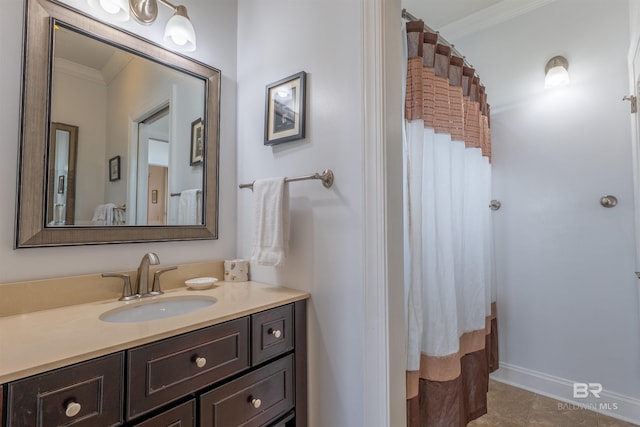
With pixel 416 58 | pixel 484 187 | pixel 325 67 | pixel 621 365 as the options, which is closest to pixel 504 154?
pixel 484 187

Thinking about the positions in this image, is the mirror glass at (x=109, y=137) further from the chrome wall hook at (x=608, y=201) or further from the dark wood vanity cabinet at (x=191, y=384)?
the chrome wall hook at (x=608, y=201)

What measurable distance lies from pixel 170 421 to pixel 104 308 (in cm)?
47

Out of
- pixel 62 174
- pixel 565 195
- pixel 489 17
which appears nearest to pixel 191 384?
pixel 62 174

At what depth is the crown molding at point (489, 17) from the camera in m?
1.97

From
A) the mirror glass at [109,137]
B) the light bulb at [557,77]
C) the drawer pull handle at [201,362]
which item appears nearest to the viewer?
the drawer pull handle at [201,362]

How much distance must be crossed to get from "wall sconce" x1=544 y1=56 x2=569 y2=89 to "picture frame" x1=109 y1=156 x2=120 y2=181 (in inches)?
93.6

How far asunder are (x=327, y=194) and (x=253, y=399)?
75cm

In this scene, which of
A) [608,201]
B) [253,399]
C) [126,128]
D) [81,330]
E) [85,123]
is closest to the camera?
[81,330]

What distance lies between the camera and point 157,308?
3.79 feet

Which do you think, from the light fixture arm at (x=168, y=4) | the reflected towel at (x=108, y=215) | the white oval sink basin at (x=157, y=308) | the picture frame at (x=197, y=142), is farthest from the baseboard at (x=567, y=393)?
the light fixture arm at (x=168, y=4)

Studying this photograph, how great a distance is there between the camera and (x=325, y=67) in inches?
47.2

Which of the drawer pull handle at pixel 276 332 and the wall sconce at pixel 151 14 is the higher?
the wall sconce at pixel 151 14

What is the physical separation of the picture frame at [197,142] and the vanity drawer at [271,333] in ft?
2.69

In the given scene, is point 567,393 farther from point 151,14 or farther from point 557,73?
point 151,14
